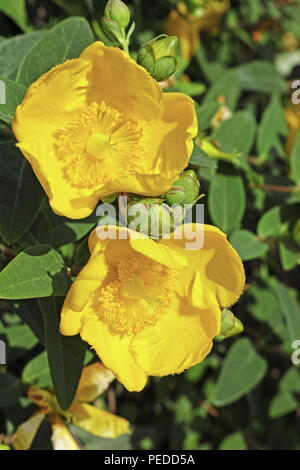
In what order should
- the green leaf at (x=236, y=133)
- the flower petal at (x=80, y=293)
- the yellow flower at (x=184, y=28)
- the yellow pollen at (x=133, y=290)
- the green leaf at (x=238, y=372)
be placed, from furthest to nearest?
the yellow flower at (x=184, y=28)
the green leaf at (x=238, y=372)
the green leaf at (x=236, y=133)
the yellow pollen at (x=133, y=290)
the flower petal at (x=80, y=293)

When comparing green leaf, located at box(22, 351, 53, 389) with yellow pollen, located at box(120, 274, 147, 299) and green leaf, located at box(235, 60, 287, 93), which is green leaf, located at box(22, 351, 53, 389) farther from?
green leaf, located at box(235, 60, 287, 93)

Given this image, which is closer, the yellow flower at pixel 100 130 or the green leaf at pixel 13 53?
the yellow flower at pixel 100 130

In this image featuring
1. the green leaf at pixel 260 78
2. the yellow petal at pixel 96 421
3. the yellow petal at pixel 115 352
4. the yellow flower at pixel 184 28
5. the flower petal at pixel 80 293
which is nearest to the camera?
the flower petal at pixel 80 293

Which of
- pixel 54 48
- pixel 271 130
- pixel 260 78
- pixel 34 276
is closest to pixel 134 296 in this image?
pixel 34 276

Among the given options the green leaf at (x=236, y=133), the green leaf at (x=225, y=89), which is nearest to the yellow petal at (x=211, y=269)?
the green leaf at (x=236, y=133)

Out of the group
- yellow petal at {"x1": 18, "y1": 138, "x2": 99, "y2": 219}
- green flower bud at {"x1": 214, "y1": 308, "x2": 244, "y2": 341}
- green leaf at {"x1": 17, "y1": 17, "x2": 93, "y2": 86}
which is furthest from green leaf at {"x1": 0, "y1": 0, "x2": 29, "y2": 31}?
green flower bud at {"x1": 214, "y1": 308, "x2": 244, "y2": 341}

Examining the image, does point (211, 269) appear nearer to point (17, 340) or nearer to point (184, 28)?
point (17, 340)

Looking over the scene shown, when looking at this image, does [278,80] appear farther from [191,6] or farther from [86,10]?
[86,10]

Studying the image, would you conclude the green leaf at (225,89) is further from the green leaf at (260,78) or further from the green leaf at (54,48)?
the green leaf at (54,48)
